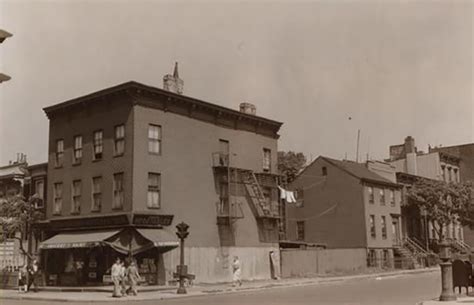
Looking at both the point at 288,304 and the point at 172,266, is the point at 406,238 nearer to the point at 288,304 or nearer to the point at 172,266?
the point at 172,266

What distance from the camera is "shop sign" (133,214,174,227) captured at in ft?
110

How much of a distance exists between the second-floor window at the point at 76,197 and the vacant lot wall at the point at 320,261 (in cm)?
1550

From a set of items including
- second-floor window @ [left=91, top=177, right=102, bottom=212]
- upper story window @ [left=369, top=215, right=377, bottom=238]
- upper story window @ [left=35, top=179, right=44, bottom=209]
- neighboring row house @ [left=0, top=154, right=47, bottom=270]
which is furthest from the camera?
upper story window @ [left=369, top=215, right=377, bottom=238]

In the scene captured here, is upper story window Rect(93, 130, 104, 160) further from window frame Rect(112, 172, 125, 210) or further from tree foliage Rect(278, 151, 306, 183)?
tree foliage Rect(278, 151, 306, 183)

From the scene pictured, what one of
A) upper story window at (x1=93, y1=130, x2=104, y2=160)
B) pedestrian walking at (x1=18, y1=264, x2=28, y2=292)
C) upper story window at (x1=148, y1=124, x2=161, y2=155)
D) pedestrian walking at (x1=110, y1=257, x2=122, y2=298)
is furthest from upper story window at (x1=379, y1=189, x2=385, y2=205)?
pedestrian walking at (x1=110, y1=257, x2=122, y2=298)

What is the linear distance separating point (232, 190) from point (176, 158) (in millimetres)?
5161

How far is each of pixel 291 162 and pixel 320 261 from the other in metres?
31.2

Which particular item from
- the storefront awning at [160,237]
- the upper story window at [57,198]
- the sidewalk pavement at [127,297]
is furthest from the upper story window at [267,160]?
the upper story window at [57,198]

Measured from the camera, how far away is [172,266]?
35.3 metres

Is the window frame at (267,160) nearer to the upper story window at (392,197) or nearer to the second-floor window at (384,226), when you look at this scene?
the second-floor window at (384,226)

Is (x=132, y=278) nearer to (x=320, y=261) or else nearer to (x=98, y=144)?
(x=98, y=144)

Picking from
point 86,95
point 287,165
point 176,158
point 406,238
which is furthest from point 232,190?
point 287,165

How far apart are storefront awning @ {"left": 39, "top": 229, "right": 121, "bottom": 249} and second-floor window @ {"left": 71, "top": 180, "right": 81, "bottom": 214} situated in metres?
1.52

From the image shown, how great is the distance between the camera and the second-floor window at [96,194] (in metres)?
35.6
